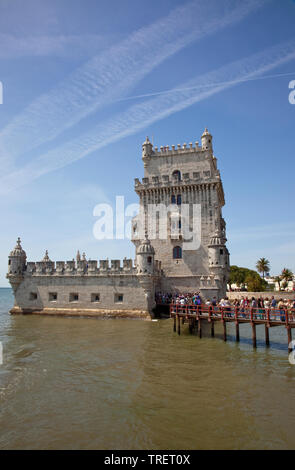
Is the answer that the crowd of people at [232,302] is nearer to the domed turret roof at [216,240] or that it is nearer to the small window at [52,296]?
the domed turret roof at [216,240]

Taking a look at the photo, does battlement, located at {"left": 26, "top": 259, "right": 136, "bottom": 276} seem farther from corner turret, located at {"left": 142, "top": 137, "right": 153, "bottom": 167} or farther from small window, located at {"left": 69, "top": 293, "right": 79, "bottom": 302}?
corner turret, located at {"left": 142, "top": 137, "right": 153, "bottom": 167}

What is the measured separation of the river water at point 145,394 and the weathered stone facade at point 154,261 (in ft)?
30.3

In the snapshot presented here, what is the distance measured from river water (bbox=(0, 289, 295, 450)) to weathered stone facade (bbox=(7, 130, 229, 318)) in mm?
9228

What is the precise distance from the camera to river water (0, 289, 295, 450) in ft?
26.0

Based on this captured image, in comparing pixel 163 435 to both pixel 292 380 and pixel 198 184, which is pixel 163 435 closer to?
pixel 292 380

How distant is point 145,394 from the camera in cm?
1068

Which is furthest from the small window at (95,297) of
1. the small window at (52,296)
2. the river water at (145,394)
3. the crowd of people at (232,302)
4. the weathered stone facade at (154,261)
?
the river water at (145,394)

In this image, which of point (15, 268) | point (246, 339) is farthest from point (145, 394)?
point (15, 268)

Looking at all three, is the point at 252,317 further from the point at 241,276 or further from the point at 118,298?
the point at 241,276

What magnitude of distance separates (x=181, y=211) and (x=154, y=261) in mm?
6087

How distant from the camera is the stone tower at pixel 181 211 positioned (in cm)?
3031

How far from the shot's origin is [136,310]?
27.3 m

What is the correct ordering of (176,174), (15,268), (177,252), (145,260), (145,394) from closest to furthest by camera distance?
(145,394) < (145,260) < (177,252) < (15,268) < (176,174)

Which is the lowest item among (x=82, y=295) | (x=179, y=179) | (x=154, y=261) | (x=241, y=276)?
(x=82, y=295)
